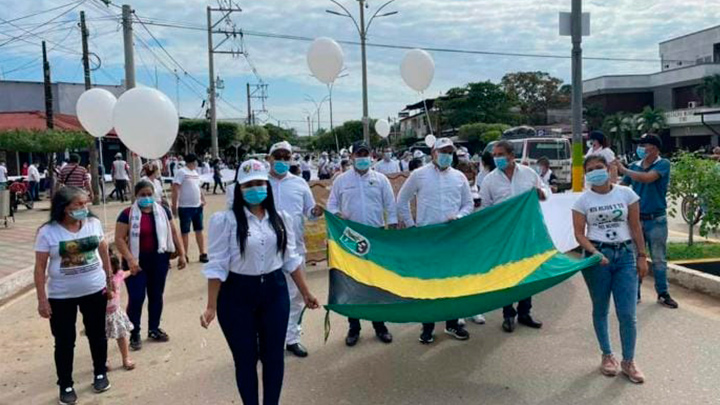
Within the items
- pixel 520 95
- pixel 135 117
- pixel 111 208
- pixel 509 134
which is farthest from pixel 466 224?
pixel 520 95

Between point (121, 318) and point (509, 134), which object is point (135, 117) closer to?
point (121, 318)

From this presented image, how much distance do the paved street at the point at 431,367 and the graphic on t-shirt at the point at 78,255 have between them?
997mm

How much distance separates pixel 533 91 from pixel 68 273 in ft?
225

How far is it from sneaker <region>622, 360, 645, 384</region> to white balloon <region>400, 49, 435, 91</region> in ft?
31.3

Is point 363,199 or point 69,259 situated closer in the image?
Answer: point 69,259

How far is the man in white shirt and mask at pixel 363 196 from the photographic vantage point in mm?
5875

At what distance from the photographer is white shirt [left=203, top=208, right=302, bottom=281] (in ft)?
11.5

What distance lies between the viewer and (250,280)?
355 cm

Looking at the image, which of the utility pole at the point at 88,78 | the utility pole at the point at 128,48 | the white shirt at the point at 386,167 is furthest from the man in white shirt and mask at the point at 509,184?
the utility pole at the point at 88,78

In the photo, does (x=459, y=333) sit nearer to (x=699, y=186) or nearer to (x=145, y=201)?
(x=145, y=201)

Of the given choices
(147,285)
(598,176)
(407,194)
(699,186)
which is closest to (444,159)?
(407,194)

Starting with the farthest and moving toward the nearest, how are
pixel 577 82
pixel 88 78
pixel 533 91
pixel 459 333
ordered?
pixel 533 91
pixel 88 78
pixel 577 82
pixel 459 333

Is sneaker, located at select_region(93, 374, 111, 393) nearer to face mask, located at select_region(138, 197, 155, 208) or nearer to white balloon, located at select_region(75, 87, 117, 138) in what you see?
face mask, located at select_region(138, 197, 155, 208)

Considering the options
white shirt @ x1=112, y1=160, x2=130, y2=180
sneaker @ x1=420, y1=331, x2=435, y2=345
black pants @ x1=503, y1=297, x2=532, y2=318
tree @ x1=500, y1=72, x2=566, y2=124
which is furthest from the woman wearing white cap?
tree @ x1=500, y1=72, x2=566, y2=124
